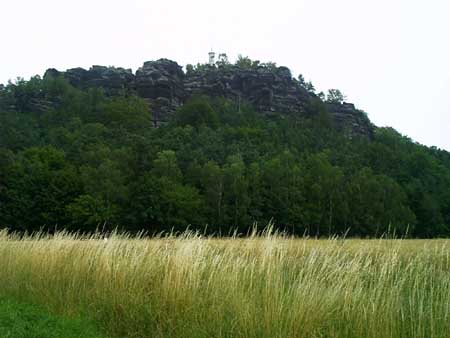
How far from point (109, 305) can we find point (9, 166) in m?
43.2

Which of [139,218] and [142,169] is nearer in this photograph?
[139,218]

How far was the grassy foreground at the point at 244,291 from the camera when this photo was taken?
15.3ft

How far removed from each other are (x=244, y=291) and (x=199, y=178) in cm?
4828

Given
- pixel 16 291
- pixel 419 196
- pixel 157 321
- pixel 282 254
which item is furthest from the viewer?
pixel 419 196

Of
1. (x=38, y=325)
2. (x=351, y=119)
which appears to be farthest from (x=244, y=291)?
(x=351, y=119)

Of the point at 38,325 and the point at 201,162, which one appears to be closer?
the point at 38,325

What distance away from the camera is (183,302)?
19.2ft

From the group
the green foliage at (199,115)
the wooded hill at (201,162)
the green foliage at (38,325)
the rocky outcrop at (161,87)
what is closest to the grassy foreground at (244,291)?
the green foliage at (38,325)

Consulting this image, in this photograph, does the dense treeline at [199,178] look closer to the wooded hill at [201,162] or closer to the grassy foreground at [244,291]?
the wooded hill at [201,162]

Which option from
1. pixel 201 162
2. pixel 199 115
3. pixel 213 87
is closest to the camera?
pixel 201 162

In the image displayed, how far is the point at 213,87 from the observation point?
112500 millimetres

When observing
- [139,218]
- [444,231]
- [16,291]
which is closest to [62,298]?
[16,291]

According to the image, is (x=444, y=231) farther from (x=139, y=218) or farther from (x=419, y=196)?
(x=139, y=218)

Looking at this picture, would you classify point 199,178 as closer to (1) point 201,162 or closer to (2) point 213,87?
(1) point 201,162
